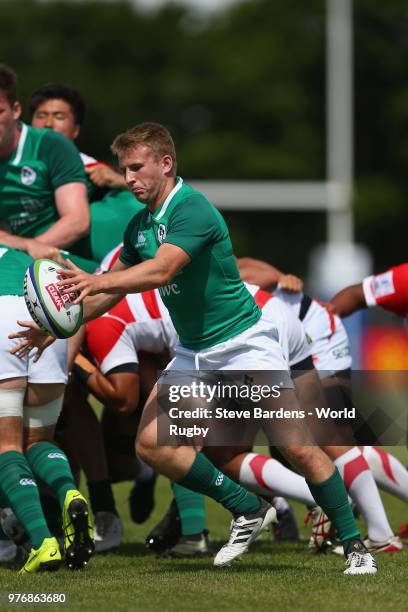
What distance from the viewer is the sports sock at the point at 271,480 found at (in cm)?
714

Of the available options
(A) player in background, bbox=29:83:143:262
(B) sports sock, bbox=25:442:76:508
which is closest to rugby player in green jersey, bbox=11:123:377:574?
(B) sports sock, bbox=25:442:76:508

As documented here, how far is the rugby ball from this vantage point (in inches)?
234

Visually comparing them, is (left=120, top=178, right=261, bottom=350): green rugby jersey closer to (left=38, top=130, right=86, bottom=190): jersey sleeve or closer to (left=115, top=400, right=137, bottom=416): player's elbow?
(left=115, top=400, right=137, bottom=416): player's elbow

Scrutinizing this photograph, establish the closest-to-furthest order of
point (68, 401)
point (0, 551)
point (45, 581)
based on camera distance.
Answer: point (45, 581) → point (0, 551) → point (68, 401)

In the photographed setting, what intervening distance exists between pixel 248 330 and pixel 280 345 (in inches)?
10.3

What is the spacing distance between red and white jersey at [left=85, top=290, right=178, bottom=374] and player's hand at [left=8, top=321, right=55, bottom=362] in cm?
113

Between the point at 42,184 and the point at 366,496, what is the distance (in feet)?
8.60

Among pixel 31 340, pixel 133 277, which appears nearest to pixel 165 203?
pixel 133 277

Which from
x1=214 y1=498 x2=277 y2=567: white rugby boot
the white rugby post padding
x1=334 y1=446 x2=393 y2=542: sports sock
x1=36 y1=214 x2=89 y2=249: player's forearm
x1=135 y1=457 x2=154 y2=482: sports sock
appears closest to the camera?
x1=214 y1=498 x2=277 y2=567: white rugby boot

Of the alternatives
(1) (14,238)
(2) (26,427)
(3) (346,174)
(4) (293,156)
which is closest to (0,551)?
(2) (26,427)

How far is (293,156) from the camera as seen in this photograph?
1665 inches

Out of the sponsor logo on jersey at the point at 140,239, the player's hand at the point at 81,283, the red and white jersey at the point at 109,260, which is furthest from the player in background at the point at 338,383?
the player's hand at the point at 81,283

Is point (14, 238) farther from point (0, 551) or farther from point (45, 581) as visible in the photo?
point (45, 581)

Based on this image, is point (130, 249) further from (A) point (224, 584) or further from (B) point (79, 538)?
(A) point (224, 584)
